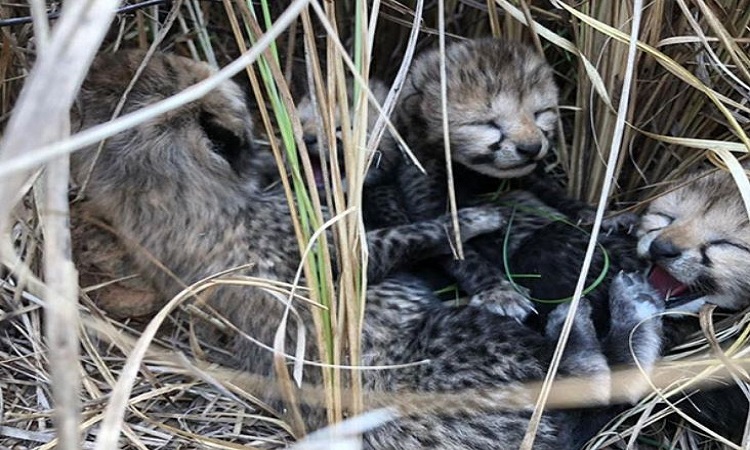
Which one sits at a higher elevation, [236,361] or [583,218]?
[583,218]

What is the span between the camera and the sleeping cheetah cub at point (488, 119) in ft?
8.27

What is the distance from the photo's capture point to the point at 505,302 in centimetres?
243

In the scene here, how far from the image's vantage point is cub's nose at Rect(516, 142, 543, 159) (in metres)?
2.50

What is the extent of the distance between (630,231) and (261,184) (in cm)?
111

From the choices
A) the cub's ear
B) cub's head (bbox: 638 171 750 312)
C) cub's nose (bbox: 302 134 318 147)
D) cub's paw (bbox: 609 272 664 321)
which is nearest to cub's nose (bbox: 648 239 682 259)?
cub's head (bbox: 638 171 750 312)

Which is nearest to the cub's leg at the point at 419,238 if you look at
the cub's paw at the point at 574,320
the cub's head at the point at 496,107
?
the cub's head at the point at 496,107

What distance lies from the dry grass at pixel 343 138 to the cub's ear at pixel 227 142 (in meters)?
0.16

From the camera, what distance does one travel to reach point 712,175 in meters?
2.45

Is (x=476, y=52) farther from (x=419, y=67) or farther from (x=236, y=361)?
(x=236, y=361)

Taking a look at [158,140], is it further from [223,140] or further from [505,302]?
[505,302]

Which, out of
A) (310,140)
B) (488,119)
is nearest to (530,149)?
(488,119)

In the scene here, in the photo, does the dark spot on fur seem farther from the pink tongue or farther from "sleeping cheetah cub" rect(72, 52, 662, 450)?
the pink tongue

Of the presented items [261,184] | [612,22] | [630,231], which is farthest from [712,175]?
[261,184]

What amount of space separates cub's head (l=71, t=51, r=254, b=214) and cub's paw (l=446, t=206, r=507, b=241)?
0.69 meters
